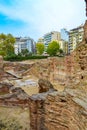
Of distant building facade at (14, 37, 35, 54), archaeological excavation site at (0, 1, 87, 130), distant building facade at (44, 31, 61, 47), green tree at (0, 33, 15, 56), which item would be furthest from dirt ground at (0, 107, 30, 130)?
distant building facade at (14, 37, 35, 54)

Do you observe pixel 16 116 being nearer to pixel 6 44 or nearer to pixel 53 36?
pixel 6 44

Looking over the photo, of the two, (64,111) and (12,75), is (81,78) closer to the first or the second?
(64,111)

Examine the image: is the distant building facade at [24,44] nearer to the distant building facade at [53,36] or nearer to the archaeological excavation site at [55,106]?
the distant building facade at [53,36]

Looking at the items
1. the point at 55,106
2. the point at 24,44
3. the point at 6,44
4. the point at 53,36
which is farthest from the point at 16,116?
the point at 24,44

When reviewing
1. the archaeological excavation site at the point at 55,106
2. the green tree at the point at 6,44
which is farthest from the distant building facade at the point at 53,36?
the archaeological excavation site at the point at 55,106

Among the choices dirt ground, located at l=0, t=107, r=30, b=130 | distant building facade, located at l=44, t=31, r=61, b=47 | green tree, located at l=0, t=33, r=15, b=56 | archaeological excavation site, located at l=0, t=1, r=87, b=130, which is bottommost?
dirt ground, located at l=0, t=107, r=30, b=130

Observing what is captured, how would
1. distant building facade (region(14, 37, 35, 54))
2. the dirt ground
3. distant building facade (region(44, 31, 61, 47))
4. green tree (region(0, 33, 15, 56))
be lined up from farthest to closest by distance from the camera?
1. distant building facade (region(14, 37, 35, 54))
2. distant building facade (region(44, 31, 61, 47))
3. green tree (region(0, 33, 15, 56))
4. the dirt ground

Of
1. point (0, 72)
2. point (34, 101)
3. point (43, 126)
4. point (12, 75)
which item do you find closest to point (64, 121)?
point (43, 126)

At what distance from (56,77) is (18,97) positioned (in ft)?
45.7

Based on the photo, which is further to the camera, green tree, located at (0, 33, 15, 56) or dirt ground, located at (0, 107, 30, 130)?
green tree, located at (0, 33, 15, 56)

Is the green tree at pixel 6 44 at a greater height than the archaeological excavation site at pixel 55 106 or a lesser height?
greater

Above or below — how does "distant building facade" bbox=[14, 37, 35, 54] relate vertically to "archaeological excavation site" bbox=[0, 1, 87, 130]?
above

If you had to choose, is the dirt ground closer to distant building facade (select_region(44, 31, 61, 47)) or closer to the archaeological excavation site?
the archaeological excavation site

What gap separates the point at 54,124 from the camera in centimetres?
876
